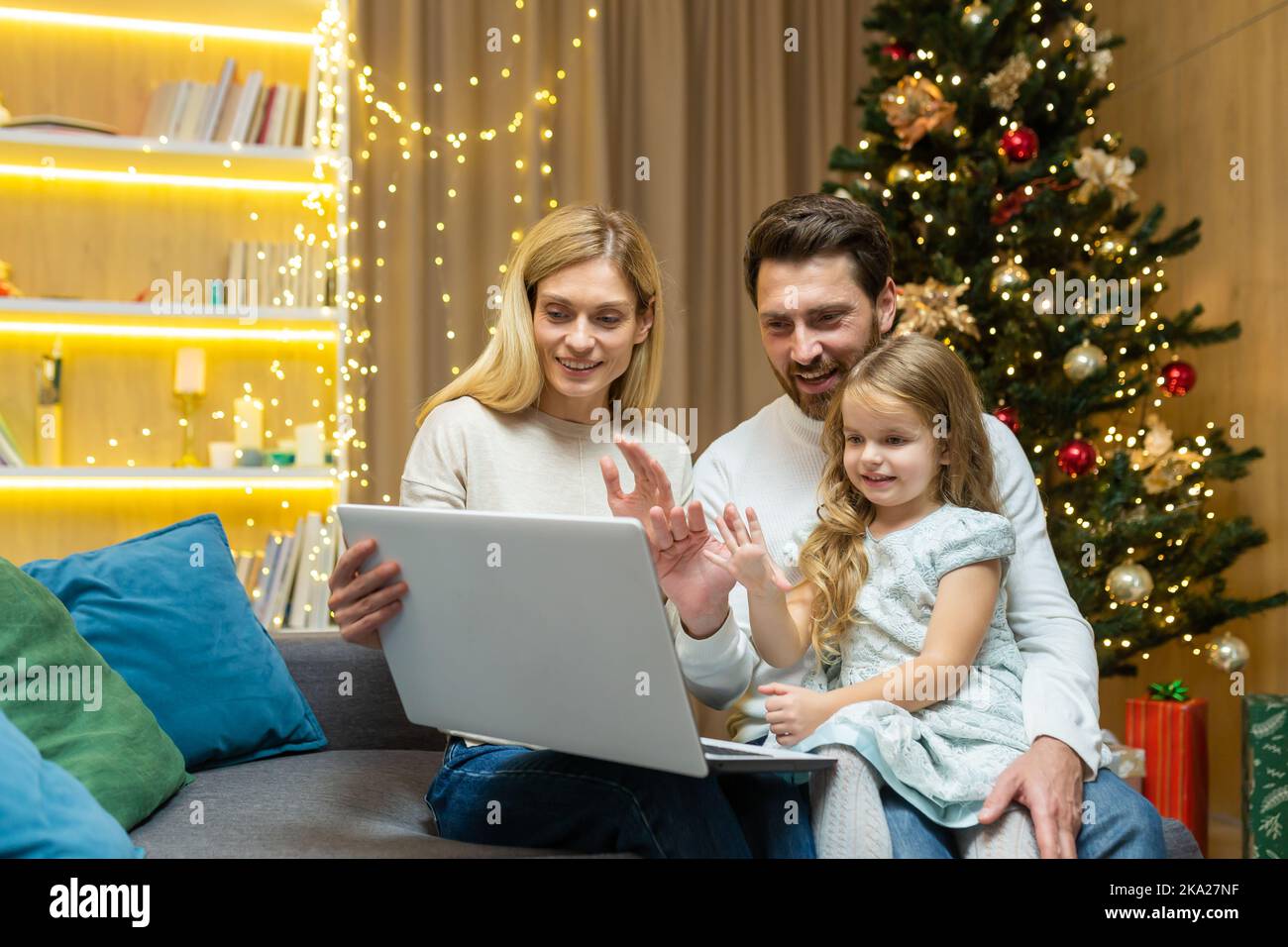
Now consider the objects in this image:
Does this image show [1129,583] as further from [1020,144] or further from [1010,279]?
[1020,144]

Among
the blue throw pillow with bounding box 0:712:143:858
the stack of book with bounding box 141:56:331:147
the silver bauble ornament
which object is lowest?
the silver bauble ornament

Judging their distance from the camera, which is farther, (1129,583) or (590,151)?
(590,151)

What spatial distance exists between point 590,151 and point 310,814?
2.60m

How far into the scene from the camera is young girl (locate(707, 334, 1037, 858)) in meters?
1.30

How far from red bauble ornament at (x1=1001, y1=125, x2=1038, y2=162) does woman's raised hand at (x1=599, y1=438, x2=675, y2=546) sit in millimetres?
1938

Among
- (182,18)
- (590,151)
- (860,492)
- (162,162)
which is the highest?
(182,18)

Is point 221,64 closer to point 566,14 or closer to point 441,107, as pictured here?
point 441,107

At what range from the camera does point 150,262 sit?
334 cm

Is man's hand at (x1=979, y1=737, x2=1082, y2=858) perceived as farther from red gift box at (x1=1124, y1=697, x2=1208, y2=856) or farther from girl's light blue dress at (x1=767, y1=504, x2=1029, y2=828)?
red gift box at (x1=1124, y1=697, x2=1208, y2=856)

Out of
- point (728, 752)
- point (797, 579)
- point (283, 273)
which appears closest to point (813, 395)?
point (797, 579)

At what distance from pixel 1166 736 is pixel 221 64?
3.24m

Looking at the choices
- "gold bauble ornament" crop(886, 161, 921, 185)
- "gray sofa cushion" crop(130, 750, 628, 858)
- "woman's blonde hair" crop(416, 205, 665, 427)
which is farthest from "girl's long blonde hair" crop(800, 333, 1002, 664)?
"gold bauble ornament" crop(886, 161, 921, 185)

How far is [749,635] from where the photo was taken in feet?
5.22
